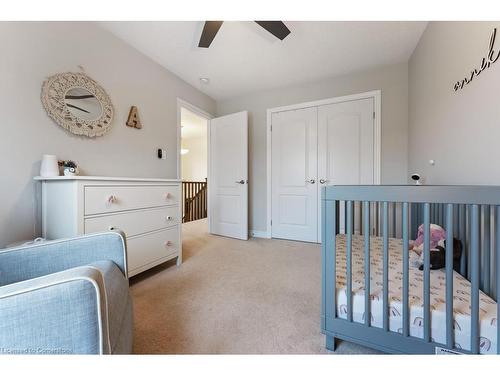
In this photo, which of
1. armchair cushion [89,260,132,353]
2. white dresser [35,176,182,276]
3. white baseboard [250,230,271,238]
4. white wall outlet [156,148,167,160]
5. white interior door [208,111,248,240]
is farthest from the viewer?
white baseboard [250,230,271,238]

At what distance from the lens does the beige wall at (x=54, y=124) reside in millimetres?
1383

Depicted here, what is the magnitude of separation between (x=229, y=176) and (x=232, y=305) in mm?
2143

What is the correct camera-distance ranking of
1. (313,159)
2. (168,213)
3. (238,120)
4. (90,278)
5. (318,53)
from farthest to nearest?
(238,120) → (313,159) → (318,53) → (168,213) → (90,278)

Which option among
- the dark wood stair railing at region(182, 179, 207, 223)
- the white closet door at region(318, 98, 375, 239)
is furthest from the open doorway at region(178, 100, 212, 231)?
the white closet door at region(318, 98, 375, 239)

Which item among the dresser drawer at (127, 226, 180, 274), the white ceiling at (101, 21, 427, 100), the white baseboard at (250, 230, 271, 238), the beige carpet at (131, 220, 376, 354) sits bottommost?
the beige carpet at (131, 220, 376, 354)

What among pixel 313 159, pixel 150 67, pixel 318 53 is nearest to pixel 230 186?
pixel 313 159

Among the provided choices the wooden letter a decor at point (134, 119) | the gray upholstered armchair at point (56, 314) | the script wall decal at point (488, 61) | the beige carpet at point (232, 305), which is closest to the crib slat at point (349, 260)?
the beige carpet at point (232, 305)

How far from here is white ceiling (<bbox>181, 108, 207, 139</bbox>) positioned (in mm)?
4357

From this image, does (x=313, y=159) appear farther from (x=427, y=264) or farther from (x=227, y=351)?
(x=227, y=351)

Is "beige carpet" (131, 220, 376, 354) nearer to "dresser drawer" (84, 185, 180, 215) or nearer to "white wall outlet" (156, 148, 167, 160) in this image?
"dresser drawer" (84, 185, 180, 215)

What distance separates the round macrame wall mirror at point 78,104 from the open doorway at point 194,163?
1045 millimetres

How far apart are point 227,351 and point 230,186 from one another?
243cm

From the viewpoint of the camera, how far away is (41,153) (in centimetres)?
153

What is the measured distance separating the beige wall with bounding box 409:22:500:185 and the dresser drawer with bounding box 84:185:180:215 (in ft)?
7.27
